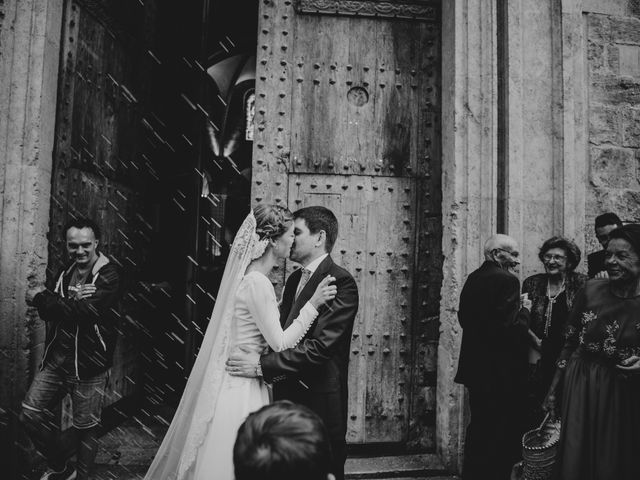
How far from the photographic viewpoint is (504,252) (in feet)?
11.6

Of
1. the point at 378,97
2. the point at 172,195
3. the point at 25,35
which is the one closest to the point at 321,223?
the point at 378,97

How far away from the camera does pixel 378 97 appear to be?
4348mm

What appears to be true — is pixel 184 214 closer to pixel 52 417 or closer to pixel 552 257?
pixel 52 417

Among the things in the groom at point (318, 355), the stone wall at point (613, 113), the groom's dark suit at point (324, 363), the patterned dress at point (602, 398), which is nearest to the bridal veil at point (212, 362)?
the groom at point (318, 355)

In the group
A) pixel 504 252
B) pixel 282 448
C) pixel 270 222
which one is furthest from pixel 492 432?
pixel 282 448

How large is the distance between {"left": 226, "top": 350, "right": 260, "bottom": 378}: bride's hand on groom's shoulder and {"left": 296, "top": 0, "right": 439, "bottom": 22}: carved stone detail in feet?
9.74

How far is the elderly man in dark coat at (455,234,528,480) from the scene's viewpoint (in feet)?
11.1

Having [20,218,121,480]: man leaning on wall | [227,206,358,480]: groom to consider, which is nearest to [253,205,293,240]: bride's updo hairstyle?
[227,206,358,480]: groom

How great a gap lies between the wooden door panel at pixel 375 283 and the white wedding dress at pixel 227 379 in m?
1.56

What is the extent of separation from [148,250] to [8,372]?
93.3 inches

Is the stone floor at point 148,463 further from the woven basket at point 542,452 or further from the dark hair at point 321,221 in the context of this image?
the dark hair at point 321,221

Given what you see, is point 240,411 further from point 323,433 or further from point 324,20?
point 324,20

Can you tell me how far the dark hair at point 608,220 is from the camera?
3.71 metres

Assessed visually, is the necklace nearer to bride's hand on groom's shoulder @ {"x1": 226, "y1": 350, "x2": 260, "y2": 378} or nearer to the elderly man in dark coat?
the elderly man in dark coat
